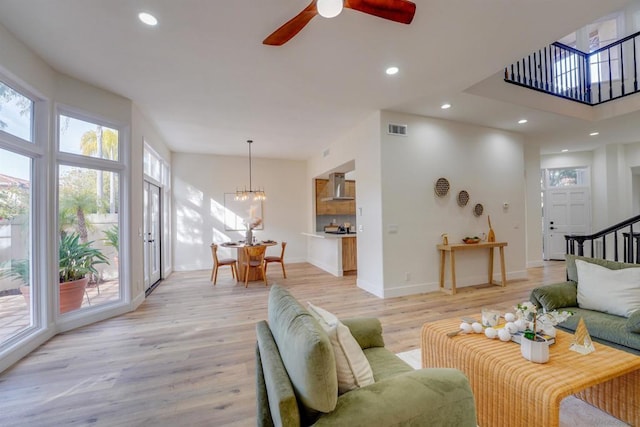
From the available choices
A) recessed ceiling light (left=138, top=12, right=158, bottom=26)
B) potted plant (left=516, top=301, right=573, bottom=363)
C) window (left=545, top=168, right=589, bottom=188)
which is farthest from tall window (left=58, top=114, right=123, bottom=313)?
window (left=545, top=168, right=589, bottom=188)

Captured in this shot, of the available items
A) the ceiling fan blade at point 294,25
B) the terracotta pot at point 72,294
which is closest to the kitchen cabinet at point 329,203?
the terracotta pot at point 72,294

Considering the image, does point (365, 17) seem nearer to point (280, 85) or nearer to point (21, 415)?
point (280, 85)

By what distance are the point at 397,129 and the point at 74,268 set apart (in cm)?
495

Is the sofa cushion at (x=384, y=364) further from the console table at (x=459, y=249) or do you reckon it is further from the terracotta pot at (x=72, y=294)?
the terracotta pot at (x=72, y=294)

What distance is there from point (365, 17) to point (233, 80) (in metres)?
1.78

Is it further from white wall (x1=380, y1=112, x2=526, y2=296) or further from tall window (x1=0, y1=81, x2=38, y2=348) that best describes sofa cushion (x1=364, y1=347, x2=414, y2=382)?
tall window (x1=0, y1=81, x2=38, y2=348)

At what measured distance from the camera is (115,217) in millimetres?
3758

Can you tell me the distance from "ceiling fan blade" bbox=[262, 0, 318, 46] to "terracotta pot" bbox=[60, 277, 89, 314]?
3626 millimetres

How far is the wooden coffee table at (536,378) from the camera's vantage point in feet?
4.26

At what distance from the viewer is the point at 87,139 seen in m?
3.46

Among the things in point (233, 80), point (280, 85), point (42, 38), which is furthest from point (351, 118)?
point (42, 38)

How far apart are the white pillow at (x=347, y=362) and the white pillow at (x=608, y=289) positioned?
2.30 meters

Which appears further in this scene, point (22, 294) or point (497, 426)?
point (22, 294)

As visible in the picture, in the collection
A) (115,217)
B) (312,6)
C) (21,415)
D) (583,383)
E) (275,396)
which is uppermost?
(312,6)
